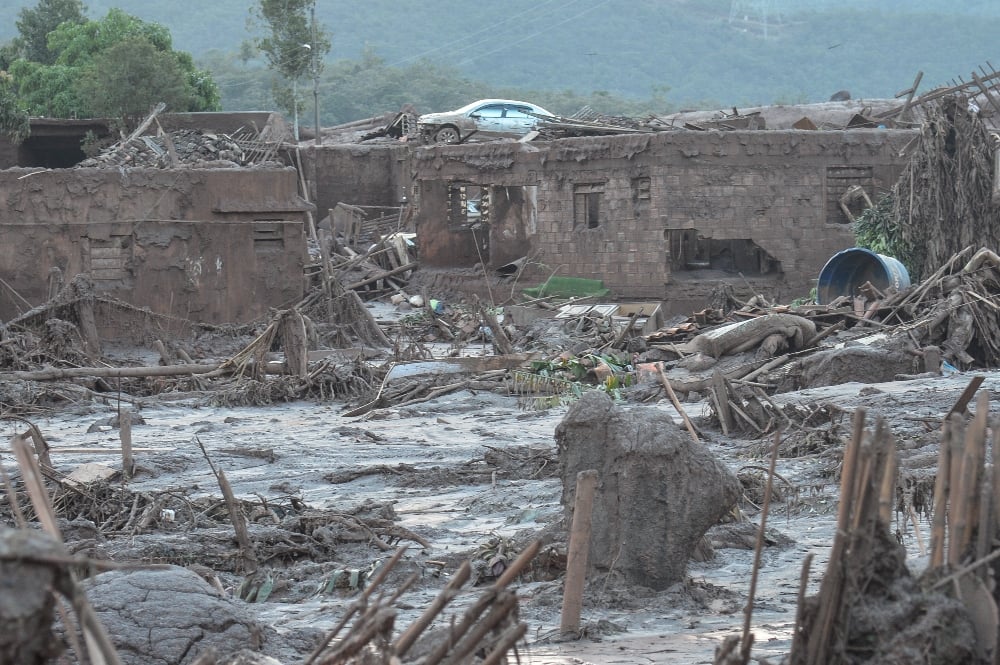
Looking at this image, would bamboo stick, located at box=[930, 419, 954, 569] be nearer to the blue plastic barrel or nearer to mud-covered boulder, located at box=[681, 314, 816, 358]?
mud-covered boulder, located at box=[681, 314, 816, 358]

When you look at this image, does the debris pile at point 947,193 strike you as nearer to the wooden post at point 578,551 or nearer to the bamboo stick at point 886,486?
the wooden post at point 578,551

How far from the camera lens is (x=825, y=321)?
1708cm

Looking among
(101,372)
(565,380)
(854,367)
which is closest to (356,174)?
(101,372)

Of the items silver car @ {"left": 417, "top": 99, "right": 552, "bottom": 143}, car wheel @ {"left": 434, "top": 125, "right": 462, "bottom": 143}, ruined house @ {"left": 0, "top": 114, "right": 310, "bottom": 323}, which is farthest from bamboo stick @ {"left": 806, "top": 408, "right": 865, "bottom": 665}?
car wheel @ {"left": 434, "top": 125, "right": 462, "bottom": 143}

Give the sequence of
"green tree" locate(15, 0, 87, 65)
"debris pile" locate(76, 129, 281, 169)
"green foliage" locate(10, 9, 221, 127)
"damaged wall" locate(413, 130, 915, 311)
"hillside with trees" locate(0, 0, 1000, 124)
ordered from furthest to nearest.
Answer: "hillside with trees" locate(0, 0, 1000, 124) < "green tree" locate(15, 0, 87, 65) < "green foliage" locate(10, 9, 221, 127) < "debris pile" locate(76, 129, 281, 169) < "damaged wall" locate(413, 130, 915, 311)

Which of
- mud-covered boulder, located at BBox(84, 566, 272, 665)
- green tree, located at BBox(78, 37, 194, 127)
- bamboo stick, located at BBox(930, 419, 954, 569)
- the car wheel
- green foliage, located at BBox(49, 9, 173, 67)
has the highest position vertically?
green foliage, located at BBox(49, 9, 173, 67)

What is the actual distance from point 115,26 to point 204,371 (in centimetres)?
2732

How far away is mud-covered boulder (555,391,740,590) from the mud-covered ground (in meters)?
0.15

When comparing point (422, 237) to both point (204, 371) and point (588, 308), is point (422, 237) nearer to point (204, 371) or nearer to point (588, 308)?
point (588, 308)

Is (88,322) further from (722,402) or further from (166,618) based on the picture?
(166,618)

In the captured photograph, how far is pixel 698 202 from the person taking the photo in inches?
914

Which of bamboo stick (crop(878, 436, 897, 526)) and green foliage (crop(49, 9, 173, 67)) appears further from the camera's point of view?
green foliage (crop(49, 9, 173, 67))

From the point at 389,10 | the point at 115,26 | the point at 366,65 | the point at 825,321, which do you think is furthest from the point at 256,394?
the point at 389,10

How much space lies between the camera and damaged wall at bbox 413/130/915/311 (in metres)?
23.1
